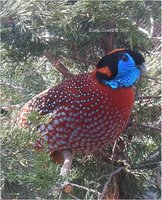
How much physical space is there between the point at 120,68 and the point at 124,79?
30mm

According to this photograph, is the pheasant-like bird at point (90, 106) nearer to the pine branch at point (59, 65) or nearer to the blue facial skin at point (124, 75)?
the blue facial skin at point (124, 75)

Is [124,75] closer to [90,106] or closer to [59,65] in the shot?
[90,106]

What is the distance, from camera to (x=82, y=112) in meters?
1.08

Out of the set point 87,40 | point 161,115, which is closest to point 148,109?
point 161,115

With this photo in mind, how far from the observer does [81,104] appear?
3.58ft

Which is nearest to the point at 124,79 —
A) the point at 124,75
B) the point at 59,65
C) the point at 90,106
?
the point at 124,75

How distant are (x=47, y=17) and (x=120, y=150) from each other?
1.61 ft

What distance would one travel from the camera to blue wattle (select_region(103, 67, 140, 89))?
1139mm

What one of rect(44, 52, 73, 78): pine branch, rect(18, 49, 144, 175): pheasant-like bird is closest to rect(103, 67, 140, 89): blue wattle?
rect(18, 49, 144, 175): pheasant-like bird

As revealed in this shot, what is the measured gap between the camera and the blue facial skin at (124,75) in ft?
3.71

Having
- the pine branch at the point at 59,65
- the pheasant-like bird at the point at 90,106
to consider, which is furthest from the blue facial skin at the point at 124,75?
the pine branch at the point at 59,65

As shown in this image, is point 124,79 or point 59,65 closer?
point 124,79

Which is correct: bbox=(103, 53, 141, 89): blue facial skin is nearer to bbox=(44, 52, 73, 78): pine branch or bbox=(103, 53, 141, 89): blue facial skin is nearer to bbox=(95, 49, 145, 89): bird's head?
bbox=(95, 49, 145, 89): bird's head

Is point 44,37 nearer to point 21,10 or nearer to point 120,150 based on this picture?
point 21,10
